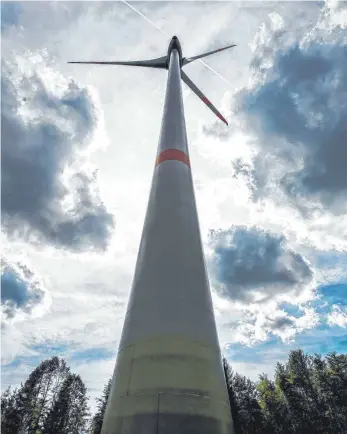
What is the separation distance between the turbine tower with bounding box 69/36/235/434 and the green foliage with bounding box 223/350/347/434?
189 ft

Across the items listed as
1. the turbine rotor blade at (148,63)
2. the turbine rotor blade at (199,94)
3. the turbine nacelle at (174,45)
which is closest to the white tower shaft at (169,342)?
the turbine rotor blade at (199,94)

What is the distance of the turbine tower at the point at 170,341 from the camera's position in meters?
5.46

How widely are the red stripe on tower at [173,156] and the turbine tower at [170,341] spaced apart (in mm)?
1525

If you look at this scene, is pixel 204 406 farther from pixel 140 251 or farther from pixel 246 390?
pixel 246 390

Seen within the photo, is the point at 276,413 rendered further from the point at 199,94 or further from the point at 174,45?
the point at 174,45

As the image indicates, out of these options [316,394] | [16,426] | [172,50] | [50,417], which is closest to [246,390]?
[316,394]

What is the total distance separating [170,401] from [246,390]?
7641 cm

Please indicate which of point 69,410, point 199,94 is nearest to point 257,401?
point 69,410

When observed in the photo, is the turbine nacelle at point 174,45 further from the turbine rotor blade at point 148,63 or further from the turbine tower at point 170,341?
the turbine tower at point 170,341

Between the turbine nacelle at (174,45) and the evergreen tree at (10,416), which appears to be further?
the evergreen tree at (10,416)

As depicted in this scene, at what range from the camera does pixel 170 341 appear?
625cm

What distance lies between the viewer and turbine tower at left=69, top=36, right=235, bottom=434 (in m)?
5.46

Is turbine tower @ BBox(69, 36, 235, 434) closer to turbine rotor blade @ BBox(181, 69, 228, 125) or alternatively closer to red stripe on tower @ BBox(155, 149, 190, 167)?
red stripe on tower @ BBox(155, 149, 190, 167)

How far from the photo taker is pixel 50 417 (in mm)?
63875
